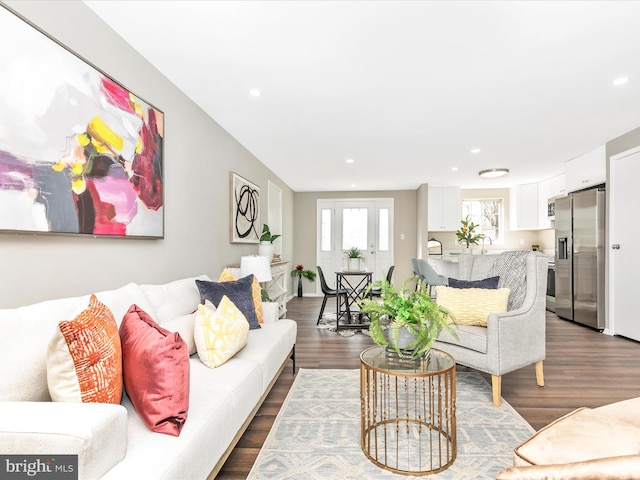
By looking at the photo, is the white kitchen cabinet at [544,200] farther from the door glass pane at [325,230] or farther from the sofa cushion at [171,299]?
the sofa cushion at [171,299]

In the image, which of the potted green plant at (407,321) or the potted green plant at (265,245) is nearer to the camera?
the potted green plant at (407,321)

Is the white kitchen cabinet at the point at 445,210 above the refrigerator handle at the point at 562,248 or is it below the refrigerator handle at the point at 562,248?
above

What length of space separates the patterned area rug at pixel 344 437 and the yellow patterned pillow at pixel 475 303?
0.54 m

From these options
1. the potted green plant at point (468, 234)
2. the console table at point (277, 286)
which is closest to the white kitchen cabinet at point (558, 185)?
the potted green plant at point (468, 234)

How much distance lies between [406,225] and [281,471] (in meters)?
6.72

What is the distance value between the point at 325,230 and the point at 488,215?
3.68 meters

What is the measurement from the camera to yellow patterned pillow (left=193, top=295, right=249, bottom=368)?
184cm

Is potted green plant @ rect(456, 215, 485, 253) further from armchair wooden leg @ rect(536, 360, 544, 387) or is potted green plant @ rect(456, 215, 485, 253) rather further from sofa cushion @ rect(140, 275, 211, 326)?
sofa cushion @ rect(140, 275, 211, 326)

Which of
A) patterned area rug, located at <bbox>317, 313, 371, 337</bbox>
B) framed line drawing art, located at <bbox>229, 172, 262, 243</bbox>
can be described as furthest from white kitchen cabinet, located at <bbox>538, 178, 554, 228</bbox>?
framed line drawing art, located at <bbox>229, 172, 262, 243</bbox>

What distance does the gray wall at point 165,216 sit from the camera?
5.21 feet

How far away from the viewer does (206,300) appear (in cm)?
233

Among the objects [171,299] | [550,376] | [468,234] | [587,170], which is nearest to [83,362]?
[171,299]

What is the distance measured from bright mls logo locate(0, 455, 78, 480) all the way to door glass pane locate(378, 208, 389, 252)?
7340 millimetres

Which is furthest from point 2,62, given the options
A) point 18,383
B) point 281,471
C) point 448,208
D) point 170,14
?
point 448,208
